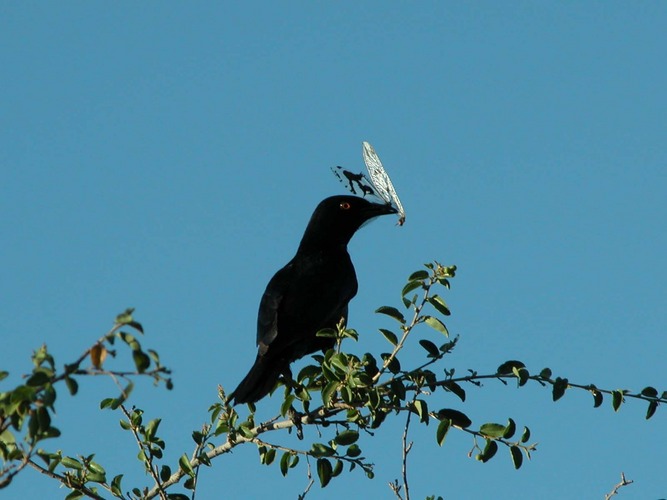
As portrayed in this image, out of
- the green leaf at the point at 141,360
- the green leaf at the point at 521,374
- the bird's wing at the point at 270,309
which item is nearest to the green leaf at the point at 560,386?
the green leaf at the point at 521,374

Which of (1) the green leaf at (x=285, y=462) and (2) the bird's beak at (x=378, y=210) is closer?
(1) the green leaf at (x=285, y=462)

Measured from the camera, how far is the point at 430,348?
448cm

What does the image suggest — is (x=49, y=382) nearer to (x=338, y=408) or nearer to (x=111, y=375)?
Answer: (x=111, y=375)

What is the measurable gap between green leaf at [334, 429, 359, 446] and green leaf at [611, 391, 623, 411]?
110cm

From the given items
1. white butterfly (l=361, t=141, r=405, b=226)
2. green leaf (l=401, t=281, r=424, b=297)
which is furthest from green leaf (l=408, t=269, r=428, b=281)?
white butterfly (l=361, t=141, r=405, b=226)

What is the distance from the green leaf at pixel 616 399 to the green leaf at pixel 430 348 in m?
0.77

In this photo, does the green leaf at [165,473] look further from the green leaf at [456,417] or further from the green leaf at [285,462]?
the green leaf at [456,417]

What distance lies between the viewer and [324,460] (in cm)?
445

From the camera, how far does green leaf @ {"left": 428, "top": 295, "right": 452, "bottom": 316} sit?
4.31 metres

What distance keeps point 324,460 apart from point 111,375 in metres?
2.30

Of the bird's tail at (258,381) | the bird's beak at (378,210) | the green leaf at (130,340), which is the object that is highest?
the bird's beak at (378,210)

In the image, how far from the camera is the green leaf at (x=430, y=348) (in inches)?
176

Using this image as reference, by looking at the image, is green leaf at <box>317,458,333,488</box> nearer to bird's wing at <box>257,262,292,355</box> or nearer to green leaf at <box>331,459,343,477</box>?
green leaf at <box>331,459,343,477</box>

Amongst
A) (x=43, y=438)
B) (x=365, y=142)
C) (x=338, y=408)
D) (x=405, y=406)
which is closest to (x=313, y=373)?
(x=338, y=408)
